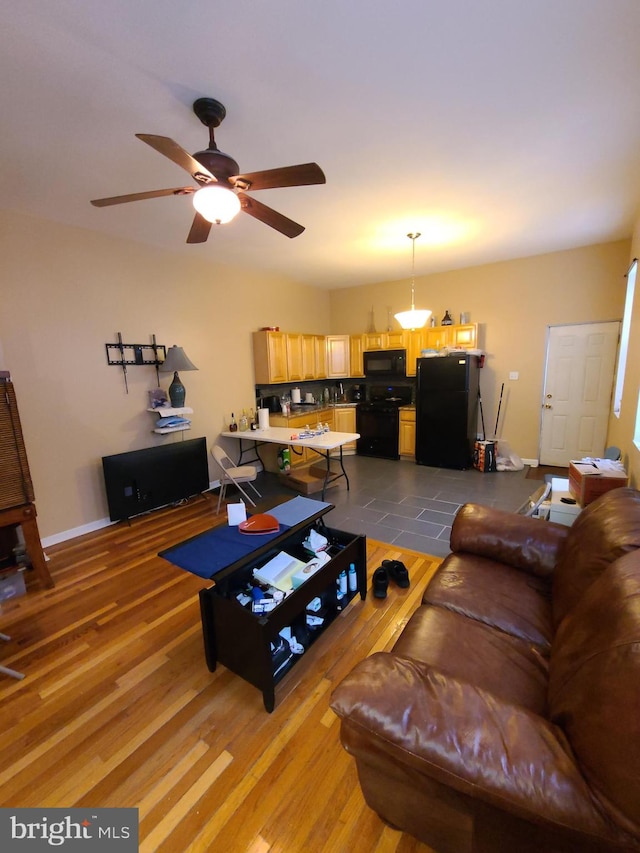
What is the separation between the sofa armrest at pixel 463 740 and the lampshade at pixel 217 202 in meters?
2.15

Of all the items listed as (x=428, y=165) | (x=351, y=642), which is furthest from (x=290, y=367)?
(x=351, y=642)

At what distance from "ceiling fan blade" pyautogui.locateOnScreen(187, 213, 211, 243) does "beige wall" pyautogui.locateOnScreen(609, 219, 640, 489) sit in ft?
11.0

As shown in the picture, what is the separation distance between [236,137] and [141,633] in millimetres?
3046

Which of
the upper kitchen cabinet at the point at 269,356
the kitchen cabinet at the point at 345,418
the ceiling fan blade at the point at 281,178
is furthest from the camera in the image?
the kitchen cabinet at the point at 345,418

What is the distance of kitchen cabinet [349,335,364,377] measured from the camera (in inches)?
243

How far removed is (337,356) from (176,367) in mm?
3128

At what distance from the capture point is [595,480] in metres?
2.50

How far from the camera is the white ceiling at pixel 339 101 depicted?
141cm

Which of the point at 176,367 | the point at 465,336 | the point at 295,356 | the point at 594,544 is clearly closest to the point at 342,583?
the point at 594,544

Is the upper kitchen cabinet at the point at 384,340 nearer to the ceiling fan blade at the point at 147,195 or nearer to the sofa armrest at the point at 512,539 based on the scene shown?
the sofa armrest at the point at 512,539

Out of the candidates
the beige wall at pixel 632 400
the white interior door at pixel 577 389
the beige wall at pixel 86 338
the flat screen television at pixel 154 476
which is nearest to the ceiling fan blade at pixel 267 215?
the beige wall at pixel 86 338

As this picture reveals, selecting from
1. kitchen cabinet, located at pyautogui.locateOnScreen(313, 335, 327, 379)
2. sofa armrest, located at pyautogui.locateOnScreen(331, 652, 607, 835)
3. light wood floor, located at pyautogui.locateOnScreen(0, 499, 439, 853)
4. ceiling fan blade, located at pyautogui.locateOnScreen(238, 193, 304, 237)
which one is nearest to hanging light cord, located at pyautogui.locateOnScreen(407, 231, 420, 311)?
kitchen cabinet, located at pyautogui.locateOnScreen(313, 335, 327, 379)

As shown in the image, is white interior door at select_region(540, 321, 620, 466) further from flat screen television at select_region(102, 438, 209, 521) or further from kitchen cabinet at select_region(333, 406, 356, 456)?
flat screen television at select_region(102, 438, 209, 521)

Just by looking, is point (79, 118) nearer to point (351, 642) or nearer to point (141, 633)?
point (141, 633)
